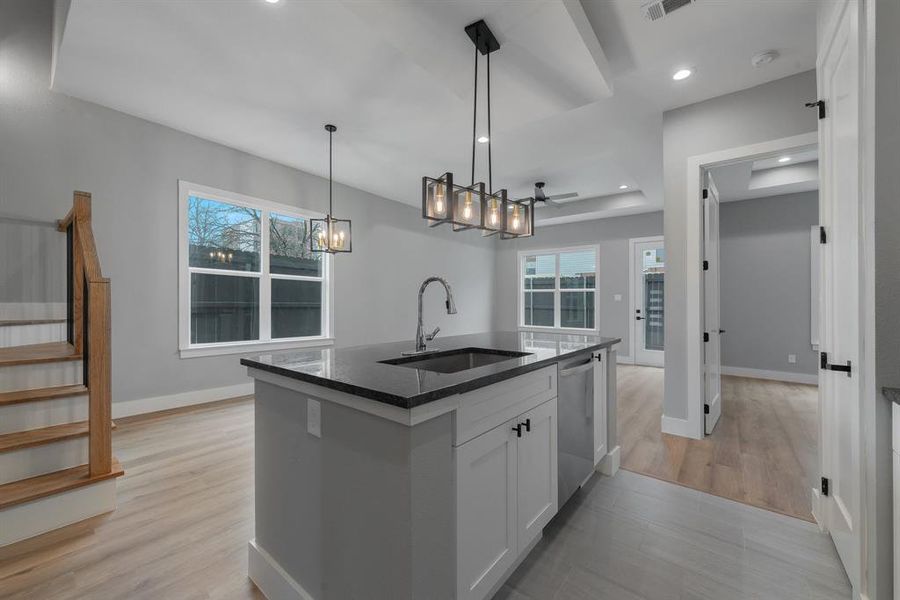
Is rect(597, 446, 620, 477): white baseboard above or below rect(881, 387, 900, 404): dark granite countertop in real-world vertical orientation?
below

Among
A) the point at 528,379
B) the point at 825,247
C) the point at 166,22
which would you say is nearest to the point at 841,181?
the point at 825,247

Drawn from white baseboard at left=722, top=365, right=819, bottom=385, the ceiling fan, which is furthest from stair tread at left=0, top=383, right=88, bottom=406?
white baseboard at left=722, top=365, right=819, bottom=385

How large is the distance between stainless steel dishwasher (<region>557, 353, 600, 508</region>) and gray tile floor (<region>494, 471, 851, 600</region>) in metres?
0.21

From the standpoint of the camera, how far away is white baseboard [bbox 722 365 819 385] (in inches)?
204

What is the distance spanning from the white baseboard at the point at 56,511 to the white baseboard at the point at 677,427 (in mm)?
3939

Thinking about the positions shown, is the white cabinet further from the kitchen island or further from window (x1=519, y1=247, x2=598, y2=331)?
window (x1=519, y1=247, x2=598, y2=331)

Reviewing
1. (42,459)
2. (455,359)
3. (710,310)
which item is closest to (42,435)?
(42,459)

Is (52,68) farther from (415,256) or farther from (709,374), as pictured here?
(709,374)

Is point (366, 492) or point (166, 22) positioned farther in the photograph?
point (166, 22)

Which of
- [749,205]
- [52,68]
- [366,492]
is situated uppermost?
[52,68]

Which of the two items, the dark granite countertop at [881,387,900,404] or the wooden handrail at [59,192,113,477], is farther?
the wooden handrail at [59,192,113,477]

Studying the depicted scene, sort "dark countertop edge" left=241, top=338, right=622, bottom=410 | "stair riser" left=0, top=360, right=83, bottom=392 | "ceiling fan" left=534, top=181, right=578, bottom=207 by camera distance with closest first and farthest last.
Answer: "dark countertop edge" left=241, top=338, right=622, bottom=410
"stair riser" left=0, top=360, right=83, bottom=392
"ceiling fan" left=534, top=181, right=578, bottom=207

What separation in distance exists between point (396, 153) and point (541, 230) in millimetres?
4460

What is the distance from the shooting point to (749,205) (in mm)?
5645
